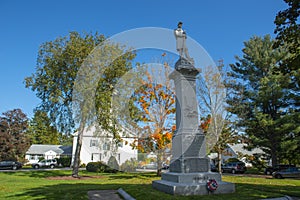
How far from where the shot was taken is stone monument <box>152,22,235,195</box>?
7871 mm

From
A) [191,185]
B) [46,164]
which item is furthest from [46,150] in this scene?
[191,185]

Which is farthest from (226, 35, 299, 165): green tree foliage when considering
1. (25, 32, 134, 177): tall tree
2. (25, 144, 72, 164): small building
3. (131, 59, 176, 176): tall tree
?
(25, 144, 72, 164): small building

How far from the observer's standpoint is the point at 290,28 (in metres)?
7.82

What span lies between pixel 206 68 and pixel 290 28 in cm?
1286

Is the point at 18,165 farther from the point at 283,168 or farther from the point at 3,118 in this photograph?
the point at 283,168

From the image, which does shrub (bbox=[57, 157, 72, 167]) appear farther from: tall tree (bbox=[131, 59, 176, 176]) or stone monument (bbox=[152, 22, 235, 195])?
stone monument (bbox=[152, 22, 235, 195])

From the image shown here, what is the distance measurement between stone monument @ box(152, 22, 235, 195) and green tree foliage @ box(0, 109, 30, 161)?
37.6 m

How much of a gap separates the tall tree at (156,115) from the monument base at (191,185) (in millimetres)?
7799

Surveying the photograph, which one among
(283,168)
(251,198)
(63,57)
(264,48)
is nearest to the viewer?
(251,198)

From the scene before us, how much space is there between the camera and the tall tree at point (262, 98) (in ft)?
74.1

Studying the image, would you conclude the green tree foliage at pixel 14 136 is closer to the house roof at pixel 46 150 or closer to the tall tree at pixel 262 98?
the house roof at pixel 46 150

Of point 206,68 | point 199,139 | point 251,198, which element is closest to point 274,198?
point 251,198

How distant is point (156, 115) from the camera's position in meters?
16.9

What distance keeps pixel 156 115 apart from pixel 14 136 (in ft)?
117
